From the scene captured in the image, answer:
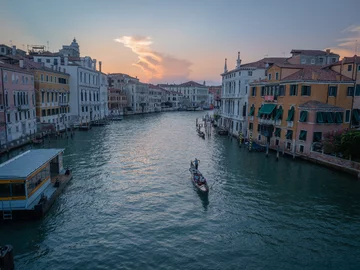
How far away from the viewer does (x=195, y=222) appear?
619 inches

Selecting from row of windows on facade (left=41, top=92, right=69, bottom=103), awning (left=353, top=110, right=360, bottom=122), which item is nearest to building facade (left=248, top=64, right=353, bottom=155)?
awning (left=353, top=110, right=360, bottom=122)

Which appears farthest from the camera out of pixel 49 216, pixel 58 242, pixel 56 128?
pixel 56 128

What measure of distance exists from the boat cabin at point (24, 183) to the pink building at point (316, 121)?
2413 centimetres

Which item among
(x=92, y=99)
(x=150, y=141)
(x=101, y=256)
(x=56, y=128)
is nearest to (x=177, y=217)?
(x=101, y=256)

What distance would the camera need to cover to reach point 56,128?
151ft

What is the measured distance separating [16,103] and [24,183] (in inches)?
969

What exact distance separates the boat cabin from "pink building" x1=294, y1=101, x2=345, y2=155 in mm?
24135

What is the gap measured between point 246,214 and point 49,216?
1150 cm

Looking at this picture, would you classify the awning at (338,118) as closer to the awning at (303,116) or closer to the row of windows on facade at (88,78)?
the awning at (303,116)

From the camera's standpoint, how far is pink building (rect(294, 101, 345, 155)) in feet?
92.5

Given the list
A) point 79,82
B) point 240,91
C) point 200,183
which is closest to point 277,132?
point 240,91

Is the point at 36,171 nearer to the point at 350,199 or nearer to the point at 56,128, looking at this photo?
the point at 350,199

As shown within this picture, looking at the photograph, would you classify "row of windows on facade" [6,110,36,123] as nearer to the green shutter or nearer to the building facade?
the building facade

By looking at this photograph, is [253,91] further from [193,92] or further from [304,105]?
[193,92]
